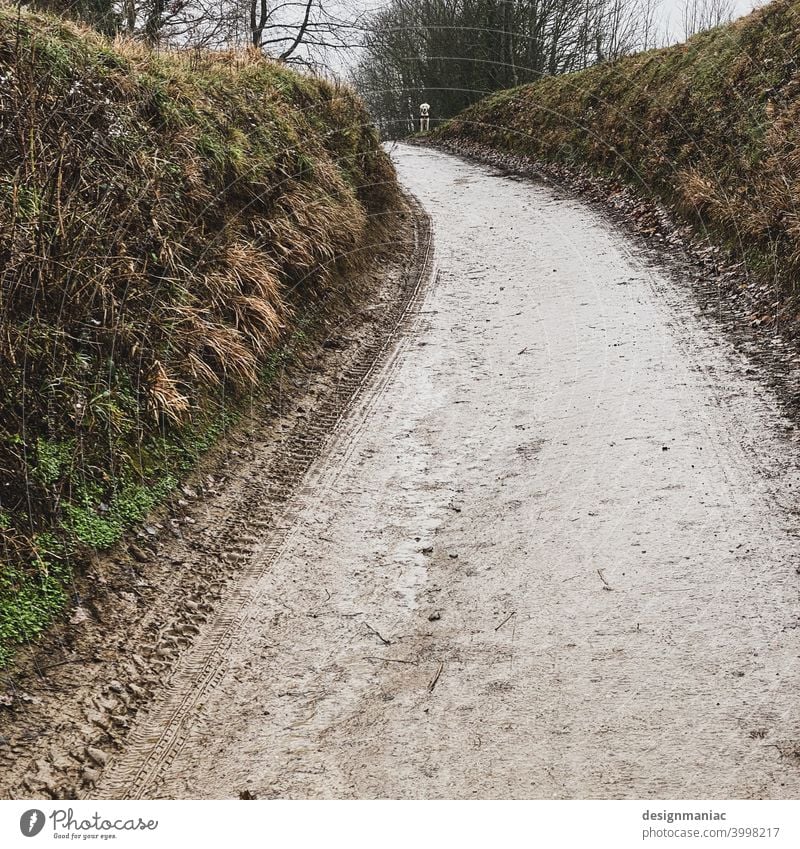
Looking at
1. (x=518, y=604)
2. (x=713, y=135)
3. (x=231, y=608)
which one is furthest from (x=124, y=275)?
(x=713, y=135)

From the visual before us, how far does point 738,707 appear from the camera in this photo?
2975 millimetres

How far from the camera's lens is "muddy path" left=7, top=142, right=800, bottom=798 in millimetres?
2873

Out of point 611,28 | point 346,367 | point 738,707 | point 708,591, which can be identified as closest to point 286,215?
point 346,367

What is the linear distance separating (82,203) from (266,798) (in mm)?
3828

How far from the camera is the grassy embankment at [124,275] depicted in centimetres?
379

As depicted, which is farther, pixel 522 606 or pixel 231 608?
pixel 231 608
